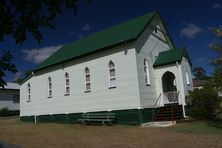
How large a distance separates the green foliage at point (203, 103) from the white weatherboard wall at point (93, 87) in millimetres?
4325

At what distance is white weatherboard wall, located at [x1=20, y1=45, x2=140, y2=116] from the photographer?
842 inches

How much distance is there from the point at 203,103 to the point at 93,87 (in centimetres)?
940

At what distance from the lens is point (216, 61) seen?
62.5 ft

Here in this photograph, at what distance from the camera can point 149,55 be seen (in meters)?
23.4

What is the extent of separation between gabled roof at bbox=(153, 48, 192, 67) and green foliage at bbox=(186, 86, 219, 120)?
344 centimetres

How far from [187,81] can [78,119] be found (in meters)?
10.6

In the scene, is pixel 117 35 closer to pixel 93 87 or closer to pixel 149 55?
pixel 149 55

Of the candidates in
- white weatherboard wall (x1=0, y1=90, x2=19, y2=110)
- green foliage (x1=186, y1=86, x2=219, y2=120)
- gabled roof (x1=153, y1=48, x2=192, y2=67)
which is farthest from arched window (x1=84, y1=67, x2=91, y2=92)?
white weatherboard wall (x1=0, y1=90, x2=19, y2=110)

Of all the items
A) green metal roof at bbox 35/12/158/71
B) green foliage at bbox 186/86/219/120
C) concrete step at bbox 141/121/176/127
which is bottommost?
concrete step at bbox 141/121/176/127

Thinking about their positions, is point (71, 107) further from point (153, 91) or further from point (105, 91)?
point (153, 91)

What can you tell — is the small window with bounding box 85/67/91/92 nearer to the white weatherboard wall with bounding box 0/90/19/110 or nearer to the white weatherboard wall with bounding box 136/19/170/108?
the white weatherboard wall with bounding box 136/19/170/108

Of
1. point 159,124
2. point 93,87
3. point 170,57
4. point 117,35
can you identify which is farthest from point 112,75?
point 159,124

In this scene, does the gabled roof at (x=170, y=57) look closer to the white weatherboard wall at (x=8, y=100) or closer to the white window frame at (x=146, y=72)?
the white window frame at (x=146, y=72)

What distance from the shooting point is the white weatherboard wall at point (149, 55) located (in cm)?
2136
